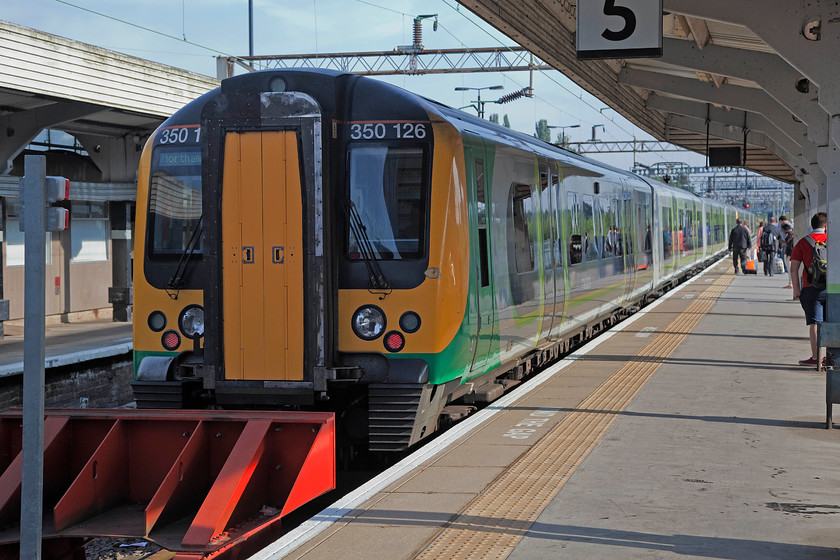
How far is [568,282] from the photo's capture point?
1190 centimetres

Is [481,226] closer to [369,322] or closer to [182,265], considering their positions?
[369,322]

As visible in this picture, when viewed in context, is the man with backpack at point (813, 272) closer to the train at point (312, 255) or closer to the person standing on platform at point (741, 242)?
the train at point (312, 255)

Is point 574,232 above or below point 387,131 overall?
below

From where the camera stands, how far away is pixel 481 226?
8.06 metres

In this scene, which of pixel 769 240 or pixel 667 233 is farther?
pixel 769 240

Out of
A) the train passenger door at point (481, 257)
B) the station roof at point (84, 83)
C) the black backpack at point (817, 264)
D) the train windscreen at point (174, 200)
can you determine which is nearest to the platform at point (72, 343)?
the station roof at point (84, 83)

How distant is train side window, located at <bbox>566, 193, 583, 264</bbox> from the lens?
12172 millimetres

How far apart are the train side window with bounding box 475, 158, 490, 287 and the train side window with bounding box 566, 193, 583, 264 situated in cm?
408

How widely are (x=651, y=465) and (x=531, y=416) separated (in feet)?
6.27

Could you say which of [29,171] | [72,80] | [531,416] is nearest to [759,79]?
[531,416]

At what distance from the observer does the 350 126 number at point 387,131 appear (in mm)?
7199

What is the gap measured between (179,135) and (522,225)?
11.3 ft

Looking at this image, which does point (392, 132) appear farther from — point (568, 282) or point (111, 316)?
point (111, 316)

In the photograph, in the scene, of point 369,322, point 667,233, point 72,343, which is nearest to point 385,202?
point 369,322
